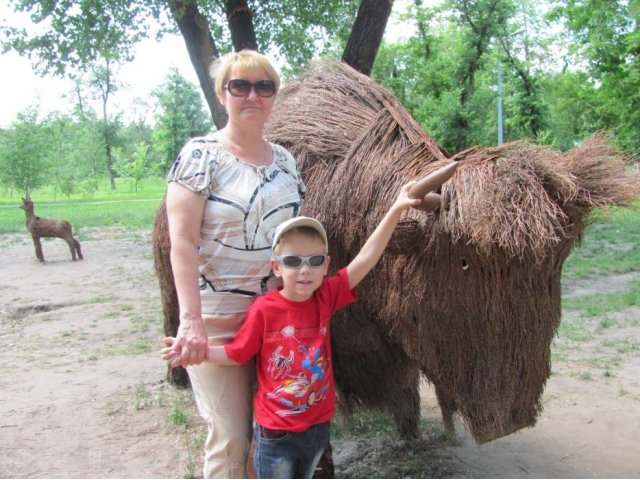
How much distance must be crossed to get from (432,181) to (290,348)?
2.71 ft

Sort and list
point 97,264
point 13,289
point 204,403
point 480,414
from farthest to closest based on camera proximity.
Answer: point 97,264 < point 13,289 < point 480,414 < point 204,403

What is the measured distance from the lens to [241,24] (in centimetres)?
837

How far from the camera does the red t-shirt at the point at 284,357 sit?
2418 mm

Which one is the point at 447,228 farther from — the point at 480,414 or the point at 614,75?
the point at 614,75

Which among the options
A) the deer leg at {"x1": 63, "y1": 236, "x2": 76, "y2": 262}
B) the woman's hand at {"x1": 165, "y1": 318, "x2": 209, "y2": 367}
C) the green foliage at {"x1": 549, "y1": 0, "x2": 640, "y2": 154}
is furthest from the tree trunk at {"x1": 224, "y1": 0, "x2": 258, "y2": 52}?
the green foliage at {"x1": 549, "y1": 0, "x2": 640, "y2": 154}

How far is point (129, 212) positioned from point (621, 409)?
19685 mm

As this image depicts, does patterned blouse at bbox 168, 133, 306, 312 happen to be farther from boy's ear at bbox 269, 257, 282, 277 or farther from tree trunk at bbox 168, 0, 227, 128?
tree trunk at bbox 168, 0, 227, 128

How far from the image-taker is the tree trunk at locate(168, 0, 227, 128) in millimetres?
7988

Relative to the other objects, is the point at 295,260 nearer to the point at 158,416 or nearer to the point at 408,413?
the point at 408,413

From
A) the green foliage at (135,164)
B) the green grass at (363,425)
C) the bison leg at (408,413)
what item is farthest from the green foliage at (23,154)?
the green foliage at (135,164)

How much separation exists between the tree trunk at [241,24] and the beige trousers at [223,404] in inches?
255

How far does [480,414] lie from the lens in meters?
2.77

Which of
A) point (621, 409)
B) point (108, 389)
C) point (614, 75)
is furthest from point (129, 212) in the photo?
point (621, 409)

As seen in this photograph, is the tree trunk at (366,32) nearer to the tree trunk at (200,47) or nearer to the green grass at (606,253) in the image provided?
the tree trunk at (200,47)
